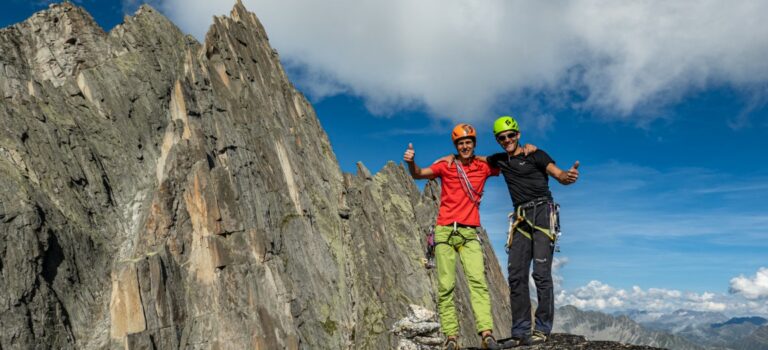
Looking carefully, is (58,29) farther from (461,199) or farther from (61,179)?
(461,199)

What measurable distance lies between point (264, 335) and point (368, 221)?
33.0 m

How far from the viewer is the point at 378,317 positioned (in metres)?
78.7

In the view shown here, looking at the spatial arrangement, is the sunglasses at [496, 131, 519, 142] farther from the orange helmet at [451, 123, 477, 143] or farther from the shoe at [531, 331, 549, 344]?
the shoe at [531, 331, 549, 344]

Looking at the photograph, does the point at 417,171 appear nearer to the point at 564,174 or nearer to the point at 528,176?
the point at 528,176

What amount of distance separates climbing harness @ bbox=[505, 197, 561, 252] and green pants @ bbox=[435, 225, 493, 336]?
3.18 ft

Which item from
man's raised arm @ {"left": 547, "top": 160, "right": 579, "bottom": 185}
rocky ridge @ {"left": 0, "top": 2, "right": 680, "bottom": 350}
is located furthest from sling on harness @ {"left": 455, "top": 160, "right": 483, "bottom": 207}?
rocky ridge @ {"left": 0, "top": 2, "right": 680, "bottom": 350}

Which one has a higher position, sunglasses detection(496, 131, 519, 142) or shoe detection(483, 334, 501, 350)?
sunglasses detection(496, 131, 519, 142)

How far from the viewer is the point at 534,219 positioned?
12992 mm

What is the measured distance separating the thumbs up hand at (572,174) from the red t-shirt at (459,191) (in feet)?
6.65

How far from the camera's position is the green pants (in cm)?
1291

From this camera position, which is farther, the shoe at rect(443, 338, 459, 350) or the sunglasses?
the sunglasses

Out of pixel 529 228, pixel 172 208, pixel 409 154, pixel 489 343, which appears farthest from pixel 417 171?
pixel 172 208

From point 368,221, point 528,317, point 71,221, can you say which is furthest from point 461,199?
point 368,221

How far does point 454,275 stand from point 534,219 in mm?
2464
